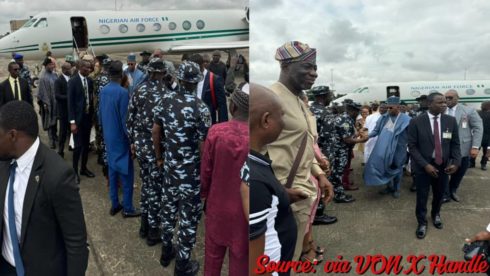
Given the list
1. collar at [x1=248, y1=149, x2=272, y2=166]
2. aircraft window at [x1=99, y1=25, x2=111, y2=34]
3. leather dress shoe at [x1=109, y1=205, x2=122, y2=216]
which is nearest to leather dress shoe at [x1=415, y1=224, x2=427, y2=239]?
collar at [x1=248, y1=149, x2=272, y2=166]

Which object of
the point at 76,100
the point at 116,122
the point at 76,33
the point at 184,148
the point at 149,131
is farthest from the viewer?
the point at 76,33

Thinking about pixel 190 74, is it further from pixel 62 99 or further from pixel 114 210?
pixel 62 99

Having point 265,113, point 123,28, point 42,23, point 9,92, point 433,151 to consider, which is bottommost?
point 433,151

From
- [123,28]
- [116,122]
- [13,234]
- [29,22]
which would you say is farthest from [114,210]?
[29,22]

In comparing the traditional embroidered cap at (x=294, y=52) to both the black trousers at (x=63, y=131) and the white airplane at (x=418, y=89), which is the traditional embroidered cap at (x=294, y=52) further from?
the black trousers at (x=63, y=131)

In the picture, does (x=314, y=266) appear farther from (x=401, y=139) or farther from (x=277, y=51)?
(x=401, y=139)

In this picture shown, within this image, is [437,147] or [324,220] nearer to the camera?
[324,220]

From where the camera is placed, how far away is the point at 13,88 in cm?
466

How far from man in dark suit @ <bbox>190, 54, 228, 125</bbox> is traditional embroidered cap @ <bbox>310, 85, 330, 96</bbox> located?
1.13m

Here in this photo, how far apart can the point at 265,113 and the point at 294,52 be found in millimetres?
147

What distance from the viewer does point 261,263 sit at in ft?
2.64

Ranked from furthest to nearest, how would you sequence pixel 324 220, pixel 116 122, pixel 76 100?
pixel 76 100, pixel 116 122, pixel 324 220

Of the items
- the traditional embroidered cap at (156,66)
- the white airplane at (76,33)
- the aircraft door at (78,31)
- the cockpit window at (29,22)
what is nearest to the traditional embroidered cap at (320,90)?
the traditional embroidered cap at (156,66)

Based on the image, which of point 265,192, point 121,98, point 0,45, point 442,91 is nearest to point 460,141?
point 442,91
